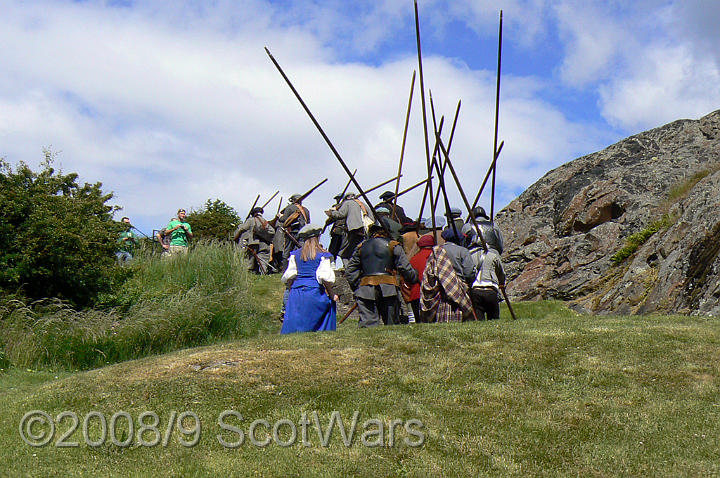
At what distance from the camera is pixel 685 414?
7547mm

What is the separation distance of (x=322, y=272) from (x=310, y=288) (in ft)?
0.98

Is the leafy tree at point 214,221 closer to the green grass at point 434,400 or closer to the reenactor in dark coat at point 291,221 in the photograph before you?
the reenactor in dark coat at point 291,221

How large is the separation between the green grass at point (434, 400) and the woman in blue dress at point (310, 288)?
1.13 metres

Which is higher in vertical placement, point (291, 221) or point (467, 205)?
point (291, 221)

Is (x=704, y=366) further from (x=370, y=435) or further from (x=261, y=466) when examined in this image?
(x=261, y=466)

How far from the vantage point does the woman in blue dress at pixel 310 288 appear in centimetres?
1187

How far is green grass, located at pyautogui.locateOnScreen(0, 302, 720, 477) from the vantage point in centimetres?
684

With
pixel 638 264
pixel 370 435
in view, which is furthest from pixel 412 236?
pixel 370 435

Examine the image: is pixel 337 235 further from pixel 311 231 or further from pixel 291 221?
pixel 311 231

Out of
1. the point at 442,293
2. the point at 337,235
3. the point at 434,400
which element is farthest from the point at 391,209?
the point at 434,400

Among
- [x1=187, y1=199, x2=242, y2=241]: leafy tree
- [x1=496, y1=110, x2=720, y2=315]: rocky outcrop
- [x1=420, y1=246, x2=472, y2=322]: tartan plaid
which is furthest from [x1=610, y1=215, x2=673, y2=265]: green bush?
[x1=187, y1=199, x2=242, y2=241]: leafy tree

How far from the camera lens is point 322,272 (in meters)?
11.8

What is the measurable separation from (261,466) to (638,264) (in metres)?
10.7

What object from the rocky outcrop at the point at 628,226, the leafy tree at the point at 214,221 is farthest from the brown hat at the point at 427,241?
the leafy tree at the point at 214,221
